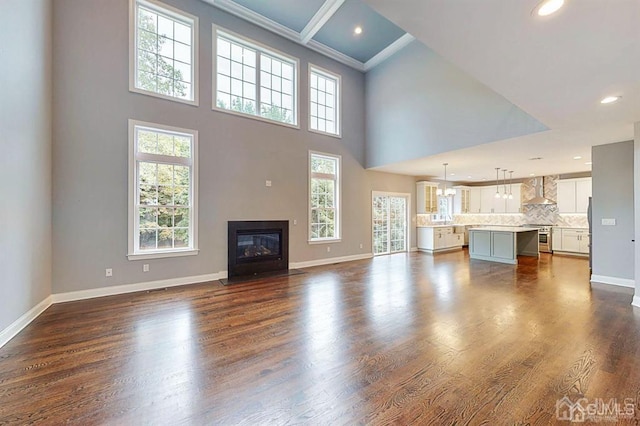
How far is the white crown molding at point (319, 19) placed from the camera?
5047 millimetres

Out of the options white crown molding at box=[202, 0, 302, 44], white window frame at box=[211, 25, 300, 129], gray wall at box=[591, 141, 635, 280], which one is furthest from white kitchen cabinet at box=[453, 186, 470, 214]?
white crown molding at box=[202, 0, 302, 44]

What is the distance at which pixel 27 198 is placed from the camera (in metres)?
3.15

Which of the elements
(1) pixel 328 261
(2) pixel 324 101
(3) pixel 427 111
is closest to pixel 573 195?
(3) pixel 427 111

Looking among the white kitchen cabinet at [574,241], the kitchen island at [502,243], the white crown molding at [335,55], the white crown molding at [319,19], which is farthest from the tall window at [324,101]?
the white kitchen cabinet at [574,241]

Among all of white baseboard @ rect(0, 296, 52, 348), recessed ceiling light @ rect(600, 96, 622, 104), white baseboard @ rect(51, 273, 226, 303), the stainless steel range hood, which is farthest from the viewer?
the stainless steel range hood

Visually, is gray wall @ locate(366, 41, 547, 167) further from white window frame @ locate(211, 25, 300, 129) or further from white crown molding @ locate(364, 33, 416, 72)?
white window frame @ locate(211, 25, 300, 129)

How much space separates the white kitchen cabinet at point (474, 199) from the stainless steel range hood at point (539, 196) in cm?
168

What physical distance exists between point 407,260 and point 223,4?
284 inches

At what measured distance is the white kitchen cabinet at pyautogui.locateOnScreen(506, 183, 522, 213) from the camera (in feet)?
31.2

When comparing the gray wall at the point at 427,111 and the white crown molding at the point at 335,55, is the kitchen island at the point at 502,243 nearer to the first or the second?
the gray wall at the point at 427,111

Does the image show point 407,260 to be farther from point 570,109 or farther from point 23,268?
point 23,268

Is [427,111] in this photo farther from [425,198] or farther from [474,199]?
[474,199]

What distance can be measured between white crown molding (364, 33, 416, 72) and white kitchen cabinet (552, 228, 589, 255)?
24.3 ft

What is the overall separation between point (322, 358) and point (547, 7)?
3005 millimetres
